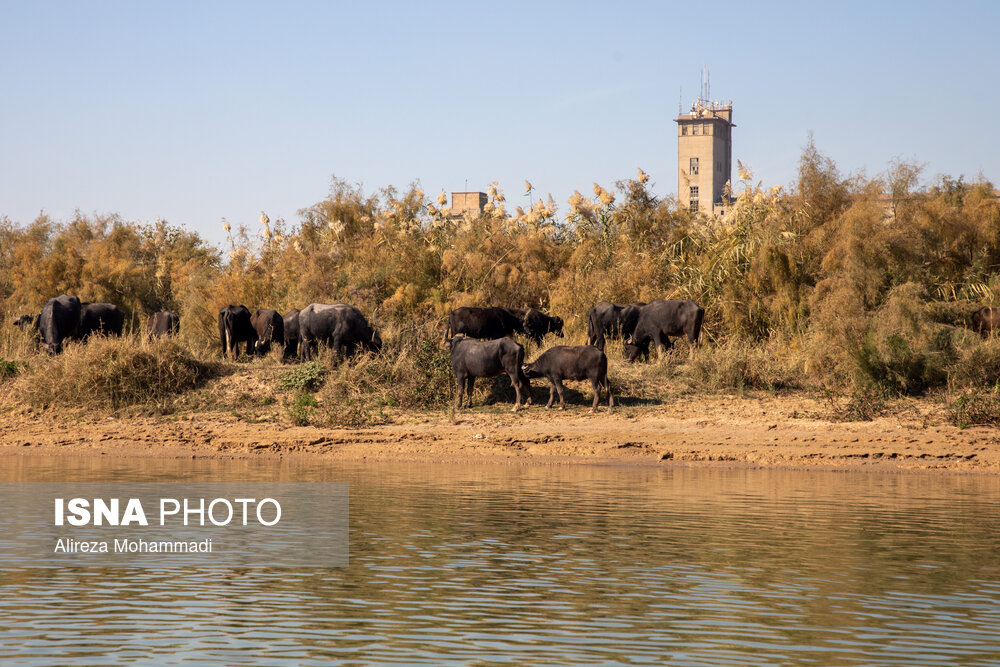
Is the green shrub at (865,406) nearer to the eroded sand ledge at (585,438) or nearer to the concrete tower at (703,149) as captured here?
the eroded sand ledge at (585,438)

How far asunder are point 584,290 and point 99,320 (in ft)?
32.8

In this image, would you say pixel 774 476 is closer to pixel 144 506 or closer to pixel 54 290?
pixel 144 506

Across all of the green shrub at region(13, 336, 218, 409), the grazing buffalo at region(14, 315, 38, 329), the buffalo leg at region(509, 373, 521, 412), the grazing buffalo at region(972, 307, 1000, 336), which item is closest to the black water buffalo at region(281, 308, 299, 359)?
the green shrub at region(13, 336, 218, 409)

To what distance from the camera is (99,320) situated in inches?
895

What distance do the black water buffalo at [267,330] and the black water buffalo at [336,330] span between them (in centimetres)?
131

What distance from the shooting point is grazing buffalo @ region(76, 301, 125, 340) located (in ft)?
73.9

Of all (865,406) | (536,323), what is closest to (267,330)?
(536,323)

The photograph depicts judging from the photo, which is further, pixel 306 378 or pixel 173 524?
pixel 306 378

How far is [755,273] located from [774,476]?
8.36 m

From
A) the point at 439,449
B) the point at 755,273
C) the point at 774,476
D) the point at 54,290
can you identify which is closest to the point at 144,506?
the point at 439,449

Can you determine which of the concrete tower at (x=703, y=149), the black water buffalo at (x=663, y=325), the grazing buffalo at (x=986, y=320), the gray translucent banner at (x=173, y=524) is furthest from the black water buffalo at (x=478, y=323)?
the concrete tower at (x=703, y=149)

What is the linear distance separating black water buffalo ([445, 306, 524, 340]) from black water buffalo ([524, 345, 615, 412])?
3.53 meters

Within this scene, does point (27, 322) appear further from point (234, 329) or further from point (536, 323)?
point (536, 323)

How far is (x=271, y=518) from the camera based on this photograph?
11.1m
